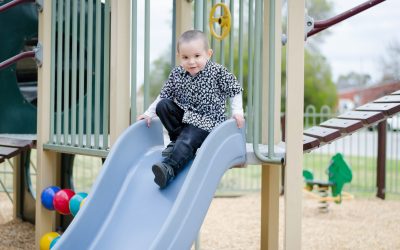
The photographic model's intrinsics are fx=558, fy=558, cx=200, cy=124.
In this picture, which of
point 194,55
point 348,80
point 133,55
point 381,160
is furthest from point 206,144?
point 348,80

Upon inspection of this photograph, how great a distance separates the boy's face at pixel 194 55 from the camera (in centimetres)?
322

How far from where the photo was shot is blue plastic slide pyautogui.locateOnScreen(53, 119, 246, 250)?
288 centimetres

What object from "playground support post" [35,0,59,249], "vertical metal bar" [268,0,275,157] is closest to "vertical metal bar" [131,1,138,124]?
"vertical metal bar" [268,0,275,157]

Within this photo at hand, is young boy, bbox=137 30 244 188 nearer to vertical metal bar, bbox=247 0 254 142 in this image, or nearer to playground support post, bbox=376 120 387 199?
vertical metal bar, bbox=247 0 254 142

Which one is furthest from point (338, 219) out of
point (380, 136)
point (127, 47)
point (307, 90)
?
point (307, 90)

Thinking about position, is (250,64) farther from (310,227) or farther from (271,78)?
(310,227)

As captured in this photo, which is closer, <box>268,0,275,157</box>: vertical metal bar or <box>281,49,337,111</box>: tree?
<box>268,0,275,157</box>: vertical metal bar

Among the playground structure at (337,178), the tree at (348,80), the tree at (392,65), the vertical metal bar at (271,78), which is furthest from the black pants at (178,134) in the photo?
the tree at (348,80)

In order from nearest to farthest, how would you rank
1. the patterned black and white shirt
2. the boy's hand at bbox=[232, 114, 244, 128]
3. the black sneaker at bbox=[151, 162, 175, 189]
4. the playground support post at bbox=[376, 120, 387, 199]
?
the black sneaker at bbox=[151, 162, 175, 189] → the boy's hand at bbox=[232, 114, 244, 128] → the patterned black and white shirt → the playground support post at bbox=[376, 120, 387, 199]

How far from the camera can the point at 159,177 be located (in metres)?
3.16

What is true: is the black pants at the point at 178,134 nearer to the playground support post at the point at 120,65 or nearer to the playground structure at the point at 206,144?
the playground structure at the point at 206,144

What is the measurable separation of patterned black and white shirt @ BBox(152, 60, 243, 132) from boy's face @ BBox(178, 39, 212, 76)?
0.08 metres

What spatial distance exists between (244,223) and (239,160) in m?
3.84

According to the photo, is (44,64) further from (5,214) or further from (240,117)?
(5,214)
